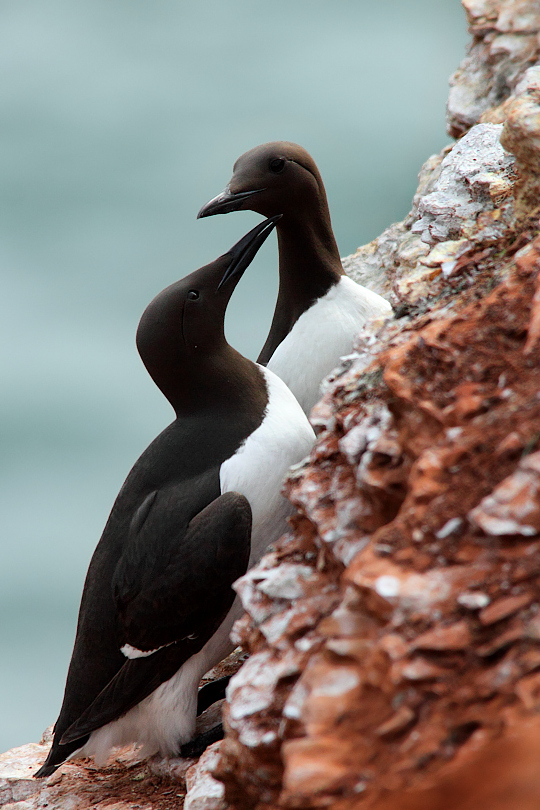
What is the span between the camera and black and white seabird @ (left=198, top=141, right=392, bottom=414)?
12.6 feet

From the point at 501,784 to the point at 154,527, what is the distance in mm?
2091

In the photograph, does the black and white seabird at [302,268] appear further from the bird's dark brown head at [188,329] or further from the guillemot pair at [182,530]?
the bird's dark brown head at [188,329]

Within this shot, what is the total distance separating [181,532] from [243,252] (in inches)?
47.7

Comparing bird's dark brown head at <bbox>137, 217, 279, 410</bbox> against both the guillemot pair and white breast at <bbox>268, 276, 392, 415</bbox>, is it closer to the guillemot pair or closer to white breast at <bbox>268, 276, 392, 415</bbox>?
the guillemot pair

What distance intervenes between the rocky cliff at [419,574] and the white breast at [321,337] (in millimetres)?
1099

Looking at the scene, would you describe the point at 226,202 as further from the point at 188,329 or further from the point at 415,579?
the point at 415,579

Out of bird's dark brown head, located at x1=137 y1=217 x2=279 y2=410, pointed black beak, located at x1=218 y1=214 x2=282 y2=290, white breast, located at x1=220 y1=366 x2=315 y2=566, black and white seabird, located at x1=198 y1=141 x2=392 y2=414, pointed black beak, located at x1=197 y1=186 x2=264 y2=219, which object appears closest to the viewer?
white breast, located at x1=220 y1=366 x2=315 y2=566

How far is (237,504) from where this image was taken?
9.84 ft

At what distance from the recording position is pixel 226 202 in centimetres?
378

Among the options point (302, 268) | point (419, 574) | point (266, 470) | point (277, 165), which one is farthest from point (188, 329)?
point (419, 574)

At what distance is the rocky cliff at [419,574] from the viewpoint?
4.49 ft

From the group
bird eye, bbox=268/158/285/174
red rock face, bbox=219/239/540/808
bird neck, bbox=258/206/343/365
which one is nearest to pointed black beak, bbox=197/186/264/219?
bird eye, bbox=268/158/285/174

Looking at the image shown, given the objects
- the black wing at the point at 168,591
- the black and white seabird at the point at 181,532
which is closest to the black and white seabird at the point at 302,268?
the black and white seabird at the point at 181,532

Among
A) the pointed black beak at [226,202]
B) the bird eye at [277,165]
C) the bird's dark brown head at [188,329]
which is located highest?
the bird eye at [277,165]
